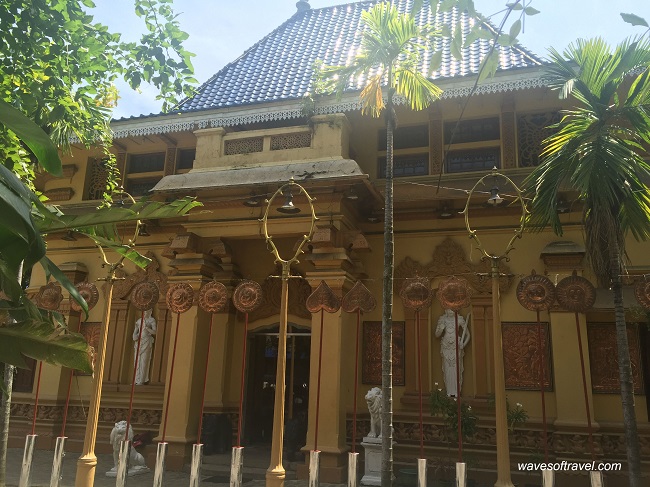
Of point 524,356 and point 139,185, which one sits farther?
point 139,185

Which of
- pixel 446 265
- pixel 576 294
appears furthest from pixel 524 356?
pixel 576 294

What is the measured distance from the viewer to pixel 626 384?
17.3 feet

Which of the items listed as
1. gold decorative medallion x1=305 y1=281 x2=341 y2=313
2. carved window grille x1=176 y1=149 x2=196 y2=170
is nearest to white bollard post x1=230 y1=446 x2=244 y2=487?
gold decorative medallion x1=305 y1=281 x2=341 y2=313

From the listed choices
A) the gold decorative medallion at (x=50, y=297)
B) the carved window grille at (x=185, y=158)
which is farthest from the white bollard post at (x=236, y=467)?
the carved window grille at (x=185, y=158)

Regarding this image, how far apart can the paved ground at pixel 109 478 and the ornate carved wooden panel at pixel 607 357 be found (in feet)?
15.3

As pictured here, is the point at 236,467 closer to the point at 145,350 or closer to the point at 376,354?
the point at 376,354

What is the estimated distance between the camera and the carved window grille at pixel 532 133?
10.3 metres

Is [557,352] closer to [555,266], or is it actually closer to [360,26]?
[555,266]

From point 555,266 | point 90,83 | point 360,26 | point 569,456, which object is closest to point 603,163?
point 555,266

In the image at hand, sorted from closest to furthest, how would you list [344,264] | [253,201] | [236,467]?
1. [236,467]
2. [344,264]
3. [253,201]

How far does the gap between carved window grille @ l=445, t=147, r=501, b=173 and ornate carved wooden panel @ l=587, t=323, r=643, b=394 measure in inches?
138

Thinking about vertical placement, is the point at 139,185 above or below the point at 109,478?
above

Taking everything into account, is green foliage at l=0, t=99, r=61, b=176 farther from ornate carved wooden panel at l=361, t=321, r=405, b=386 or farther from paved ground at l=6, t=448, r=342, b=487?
ornate carved wooden panel at l=361, t=321, r=405, b=386

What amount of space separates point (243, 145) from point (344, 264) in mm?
3120
